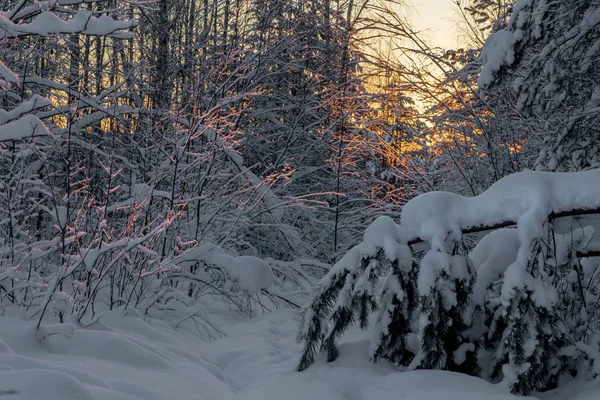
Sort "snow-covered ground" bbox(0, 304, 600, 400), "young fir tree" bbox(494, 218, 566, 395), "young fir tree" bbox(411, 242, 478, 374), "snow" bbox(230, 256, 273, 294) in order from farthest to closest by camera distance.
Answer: "snow" bbox(230, 256, 273, 294), "young fir tree" bbox(411, 242, 478, 374), "young fir tree" bbox(494, 218, 566, 395), "snow-covered ground" bbox(0, 304, 600, 400)

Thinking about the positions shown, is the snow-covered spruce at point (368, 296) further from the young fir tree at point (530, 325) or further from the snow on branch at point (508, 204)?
the young fir tree at point (530, 325)

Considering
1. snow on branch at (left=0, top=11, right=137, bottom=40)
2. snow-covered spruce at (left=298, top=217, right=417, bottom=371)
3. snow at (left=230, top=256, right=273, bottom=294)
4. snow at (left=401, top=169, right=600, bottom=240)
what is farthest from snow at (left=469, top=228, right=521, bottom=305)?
snow on branch at (left=0, top=11, right=137, bottom=40)

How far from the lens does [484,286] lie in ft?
10.2

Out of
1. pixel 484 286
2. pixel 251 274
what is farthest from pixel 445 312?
pixel 251 274

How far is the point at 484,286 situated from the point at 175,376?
1.80m

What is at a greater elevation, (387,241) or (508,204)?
(508,204)

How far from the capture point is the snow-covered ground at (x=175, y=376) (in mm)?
2199

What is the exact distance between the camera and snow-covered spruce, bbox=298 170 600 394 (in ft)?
8.73

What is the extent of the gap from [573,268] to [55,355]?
2814 millimetres

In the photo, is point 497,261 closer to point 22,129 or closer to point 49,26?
point 22,129

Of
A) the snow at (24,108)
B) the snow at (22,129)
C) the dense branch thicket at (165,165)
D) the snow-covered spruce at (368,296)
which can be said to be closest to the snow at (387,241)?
the snow-covered spruce at (368,296)

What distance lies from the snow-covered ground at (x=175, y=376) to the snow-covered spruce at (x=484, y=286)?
0.15 m

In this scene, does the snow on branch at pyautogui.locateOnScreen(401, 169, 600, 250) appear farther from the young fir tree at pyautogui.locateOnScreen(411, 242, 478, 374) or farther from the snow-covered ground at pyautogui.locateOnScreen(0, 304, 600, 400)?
the snow-covered ground at pyautogui.locateOnScreen(0, 304, 600, 400)

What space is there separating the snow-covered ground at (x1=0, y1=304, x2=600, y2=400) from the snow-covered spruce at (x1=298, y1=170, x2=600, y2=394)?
15 centimetres
